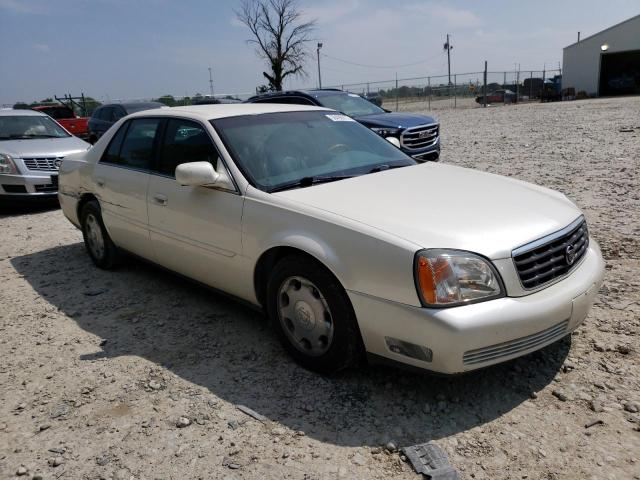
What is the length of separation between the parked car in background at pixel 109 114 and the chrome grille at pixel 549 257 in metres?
13.2

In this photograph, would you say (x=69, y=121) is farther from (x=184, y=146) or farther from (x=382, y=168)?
(x=382, y=168)

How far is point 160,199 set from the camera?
161 inches

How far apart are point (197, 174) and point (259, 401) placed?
1.45 meters

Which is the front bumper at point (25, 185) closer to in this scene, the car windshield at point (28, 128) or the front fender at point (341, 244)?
the car windshield at point (28, 128)

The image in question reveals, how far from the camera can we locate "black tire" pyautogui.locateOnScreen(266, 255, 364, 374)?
2883 mm

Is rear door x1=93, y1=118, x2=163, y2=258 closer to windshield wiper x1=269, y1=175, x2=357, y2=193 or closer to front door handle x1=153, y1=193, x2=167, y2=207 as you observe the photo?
front door handle x1=153, y1=193, x2=167, y2=207

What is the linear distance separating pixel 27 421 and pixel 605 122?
1712 centimetres

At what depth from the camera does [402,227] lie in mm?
2748

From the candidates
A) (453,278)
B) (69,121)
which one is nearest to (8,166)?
(453,278)

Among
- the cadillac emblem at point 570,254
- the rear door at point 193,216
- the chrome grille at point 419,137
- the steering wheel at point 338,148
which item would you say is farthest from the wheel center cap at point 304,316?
the chrome grille at point 419,137

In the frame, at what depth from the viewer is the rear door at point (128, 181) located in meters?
4.36

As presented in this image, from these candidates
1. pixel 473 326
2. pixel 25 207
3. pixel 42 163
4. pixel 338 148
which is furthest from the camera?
pixel 25 207

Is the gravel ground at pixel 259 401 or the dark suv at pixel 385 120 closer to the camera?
the gravel ground at pixel 259 401

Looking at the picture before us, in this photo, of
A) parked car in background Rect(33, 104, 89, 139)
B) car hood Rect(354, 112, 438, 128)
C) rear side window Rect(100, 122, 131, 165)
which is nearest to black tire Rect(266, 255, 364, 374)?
rear side window Rect(100, 122, 131, 165)
